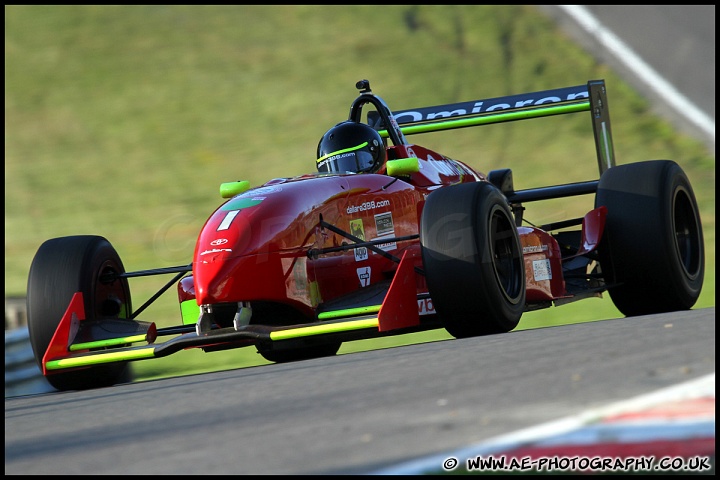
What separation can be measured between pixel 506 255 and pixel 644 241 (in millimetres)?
1318

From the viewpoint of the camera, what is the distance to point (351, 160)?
798 cm

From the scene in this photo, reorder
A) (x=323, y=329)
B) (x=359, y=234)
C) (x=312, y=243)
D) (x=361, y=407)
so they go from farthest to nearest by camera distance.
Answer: (x=359, y=234) < (x=312, y=243) < (x=323, y=329) < (x=361, y=407)

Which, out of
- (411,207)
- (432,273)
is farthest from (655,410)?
(411,207)

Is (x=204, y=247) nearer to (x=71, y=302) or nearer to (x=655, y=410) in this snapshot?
(x=71, y=302)

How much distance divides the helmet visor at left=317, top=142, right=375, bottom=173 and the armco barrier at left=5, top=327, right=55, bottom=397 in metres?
3.28

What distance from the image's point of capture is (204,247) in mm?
6656

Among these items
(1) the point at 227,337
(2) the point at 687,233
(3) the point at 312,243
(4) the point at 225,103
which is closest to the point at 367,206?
(3) the point at 312,243

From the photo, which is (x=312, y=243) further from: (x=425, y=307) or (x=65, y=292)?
(x=65, y=292)

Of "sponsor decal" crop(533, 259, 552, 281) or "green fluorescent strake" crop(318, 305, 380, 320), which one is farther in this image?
"sponsor decal" crop(533, 259, 552, 281)

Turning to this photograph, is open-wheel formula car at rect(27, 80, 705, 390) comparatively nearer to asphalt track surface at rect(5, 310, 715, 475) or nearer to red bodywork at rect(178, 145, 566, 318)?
red bodywork at rect(178, 145, 566, 318)

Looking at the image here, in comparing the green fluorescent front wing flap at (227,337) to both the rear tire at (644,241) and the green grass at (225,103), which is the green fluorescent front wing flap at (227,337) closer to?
the rear tire at (644,241)

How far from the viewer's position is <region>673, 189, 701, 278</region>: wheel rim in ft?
27.5

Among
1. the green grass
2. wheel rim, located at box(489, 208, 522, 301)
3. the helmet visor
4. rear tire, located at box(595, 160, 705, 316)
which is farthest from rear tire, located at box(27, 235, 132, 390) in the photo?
the green grass

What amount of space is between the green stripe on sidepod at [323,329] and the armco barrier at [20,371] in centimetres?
392
